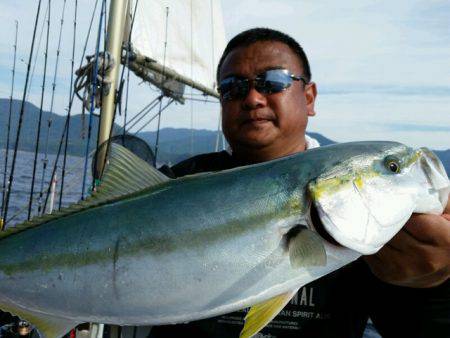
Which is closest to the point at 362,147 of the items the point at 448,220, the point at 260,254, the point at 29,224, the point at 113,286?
the point at 448,220

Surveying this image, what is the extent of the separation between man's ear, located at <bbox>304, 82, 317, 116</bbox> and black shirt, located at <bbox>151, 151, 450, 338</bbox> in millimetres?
1454

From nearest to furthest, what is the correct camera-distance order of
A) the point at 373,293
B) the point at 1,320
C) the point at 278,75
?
the point at 373,293, the point at 278,75, the point at 1,320

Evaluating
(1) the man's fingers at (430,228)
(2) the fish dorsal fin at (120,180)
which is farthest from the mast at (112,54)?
(1) the man's fingers at (430,228)

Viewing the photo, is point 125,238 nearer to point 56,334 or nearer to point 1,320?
point 56,334

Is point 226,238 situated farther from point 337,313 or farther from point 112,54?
point 112,54

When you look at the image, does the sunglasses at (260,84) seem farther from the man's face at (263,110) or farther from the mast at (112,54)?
the mast at (112,54)

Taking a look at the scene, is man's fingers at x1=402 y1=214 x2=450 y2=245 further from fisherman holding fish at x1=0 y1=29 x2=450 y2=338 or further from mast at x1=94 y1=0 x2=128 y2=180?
mast at x1=94 y1=0 x2=128 y2=180

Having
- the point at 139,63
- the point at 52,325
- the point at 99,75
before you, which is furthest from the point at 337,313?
the point at 139,63

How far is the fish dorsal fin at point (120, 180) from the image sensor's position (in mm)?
2551

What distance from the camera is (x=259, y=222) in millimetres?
2271

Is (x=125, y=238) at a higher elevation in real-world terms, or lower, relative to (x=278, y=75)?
lower

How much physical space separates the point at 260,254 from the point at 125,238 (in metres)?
0.67

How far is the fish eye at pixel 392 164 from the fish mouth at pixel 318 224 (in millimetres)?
448

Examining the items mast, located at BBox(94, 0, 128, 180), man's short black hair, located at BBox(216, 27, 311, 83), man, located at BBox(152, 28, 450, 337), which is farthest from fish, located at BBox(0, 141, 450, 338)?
mast, located at BBox(94, 0, 128, 180)
